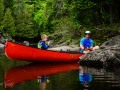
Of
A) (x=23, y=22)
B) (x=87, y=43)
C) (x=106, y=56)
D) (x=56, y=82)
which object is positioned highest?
(x=23, y=22)

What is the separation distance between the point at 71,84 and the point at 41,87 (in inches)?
48.5

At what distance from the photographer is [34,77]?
15.6 metres

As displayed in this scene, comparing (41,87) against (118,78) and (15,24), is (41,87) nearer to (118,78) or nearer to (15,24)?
(118,78)

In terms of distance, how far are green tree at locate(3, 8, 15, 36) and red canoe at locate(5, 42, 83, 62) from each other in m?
58.9

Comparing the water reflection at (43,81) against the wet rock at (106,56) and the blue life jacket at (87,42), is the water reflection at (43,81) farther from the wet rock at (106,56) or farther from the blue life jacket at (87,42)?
the blue life jacket at (87,42)

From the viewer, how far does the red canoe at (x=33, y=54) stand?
21766 mm

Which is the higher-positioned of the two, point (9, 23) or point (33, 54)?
point (9, 23)

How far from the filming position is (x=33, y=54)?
2197 centimetres

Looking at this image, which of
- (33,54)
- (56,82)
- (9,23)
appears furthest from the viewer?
(9,23)

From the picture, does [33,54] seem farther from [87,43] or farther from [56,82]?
[56,82]

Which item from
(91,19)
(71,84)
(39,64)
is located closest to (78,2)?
(91,19)

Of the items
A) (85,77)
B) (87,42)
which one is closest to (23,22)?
(87,42)

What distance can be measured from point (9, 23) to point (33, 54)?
62296mm

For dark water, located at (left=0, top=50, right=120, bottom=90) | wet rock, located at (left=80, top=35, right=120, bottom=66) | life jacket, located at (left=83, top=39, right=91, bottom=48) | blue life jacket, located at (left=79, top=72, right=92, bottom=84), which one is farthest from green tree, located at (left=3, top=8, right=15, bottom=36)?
blue life jacket, located at (left=79, top=72, right=92, bottom=84)
